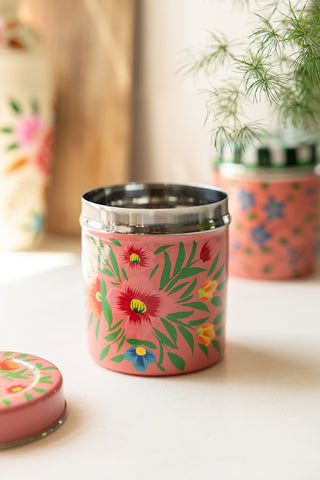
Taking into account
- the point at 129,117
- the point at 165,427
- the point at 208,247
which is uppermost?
the point at 129,117

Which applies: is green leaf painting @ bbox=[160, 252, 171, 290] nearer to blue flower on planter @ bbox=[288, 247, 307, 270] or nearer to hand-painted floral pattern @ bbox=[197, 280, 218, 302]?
hand-painted floral pattern @ bbox=[197, 280, 218, 302]

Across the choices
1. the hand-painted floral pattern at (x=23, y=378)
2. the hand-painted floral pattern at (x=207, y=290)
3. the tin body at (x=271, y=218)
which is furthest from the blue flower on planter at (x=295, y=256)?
the hand-painted floral pattern at (x=23, y=378)

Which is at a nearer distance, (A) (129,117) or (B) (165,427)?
(B) (165,427)

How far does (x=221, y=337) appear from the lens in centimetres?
64

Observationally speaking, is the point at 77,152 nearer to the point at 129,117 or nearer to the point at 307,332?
the point at 129,117

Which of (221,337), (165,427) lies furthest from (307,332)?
(165,427)

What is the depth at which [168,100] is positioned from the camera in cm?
107

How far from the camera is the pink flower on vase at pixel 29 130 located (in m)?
0.98

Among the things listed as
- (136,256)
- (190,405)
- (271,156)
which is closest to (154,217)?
→ (136,256)

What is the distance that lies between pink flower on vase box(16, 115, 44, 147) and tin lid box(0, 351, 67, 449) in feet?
1.68

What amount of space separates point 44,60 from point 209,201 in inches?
17.3

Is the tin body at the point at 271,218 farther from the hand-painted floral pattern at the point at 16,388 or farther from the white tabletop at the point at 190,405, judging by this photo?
the hand-painted floral pattern at the point at 16,388

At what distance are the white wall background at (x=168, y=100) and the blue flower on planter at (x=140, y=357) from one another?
509 millimetres

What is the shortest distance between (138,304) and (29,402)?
137mm
